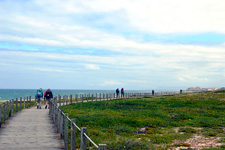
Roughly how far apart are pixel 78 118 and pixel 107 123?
8.59 ft

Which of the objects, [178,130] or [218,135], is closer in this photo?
[218,135]

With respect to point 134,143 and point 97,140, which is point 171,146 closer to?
point 134,143

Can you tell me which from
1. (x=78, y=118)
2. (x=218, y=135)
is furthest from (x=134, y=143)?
(x=78, y=118)

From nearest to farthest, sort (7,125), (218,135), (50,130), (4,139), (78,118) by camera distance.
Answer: (4,139), (218,135), (50,130), (7,125), (78,118)

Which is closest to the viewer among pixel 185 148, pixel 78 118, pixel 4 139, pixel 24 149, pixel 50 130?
pixel 24 149

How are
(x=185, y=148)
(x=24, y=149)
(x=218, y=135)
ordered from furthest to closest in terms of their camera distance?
(x=218, y=135) < (x=185, y=148) < (x=24, y=149)

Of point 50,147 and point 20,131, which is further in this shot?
point 20,131

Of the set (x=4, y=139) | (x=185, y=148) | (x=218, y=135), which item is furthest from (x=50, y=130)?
(x=218, y=135)

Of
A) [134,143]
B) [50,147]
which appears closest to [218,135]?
[134,143]

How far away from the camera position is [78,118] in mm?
20625

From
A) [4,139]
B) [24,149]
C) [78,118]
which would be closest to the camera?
[24,149]

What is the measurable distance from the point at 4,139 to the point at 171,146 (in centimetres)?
736

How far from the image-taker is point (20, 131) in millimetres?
16203

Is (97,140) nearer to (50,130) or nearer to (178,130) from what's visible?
(50,130)
